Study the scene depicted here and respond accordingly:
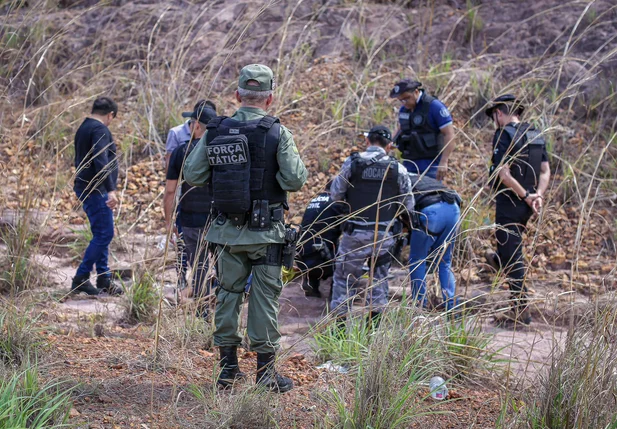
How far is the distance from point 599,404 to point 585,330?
0.33m

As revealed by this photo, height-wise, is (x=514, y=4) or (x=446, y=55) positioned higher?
(x=514, y=4)

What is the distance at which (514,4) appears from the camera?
10.8 meters

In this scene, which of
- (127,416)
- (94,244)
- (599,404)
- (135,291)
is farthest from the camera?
(94,244)

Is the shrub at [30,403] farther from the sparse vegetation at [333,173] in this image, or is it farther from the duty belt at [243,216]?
the duty belt at [243,216]

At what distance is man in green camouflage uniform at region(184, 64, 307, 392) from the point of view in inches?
150

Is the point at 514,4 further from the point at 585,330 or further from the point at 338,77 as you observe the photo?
the point at 585,330

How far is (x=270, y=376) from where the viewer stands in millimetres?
3695

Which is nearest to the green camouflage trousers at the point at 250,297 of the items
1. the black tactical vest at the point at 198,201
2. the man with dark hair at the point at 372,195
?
the man with dark hair at the point at 372,195

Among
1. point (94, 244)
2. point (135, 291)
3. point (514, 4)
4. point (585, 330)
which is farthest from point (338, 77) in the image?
point (585, 330)

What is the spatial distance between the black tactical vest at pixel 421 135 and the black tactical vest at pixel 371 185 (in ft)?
5.86

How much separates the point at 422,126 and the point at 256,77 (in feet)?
10.6

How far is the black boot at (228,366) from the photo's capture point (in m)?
3.96

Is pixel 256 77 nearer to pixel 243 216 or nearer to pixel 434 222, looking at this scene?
pixel 243 216

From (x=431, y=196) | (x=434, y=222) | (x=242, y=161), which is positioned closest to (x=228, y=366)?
(x=242, y=161)
